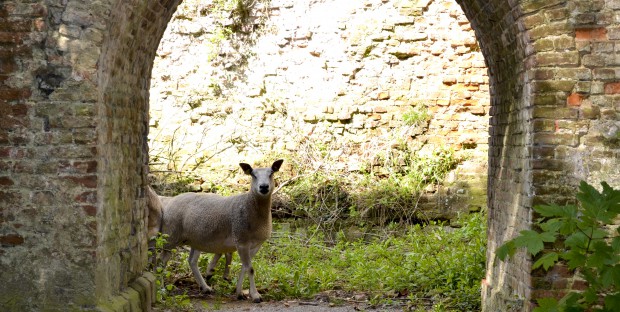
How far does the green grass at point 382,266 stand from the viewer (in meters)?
8.82

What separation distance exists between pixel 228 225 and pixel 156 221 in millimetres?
883

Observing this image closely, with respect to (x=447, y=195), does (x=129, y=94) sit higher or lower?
higher

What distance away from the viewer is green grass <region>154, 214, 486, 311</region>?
882cm

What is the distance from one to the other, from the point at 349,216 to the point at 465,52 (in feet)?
10.5

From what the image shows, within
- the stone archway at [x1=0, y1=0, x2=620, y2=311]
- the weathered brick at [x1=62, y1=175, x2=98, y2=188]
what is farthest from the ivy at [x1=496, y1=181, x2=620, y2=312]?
the weathered brick at [x1=62, y1=175, x2=98, y2=188]

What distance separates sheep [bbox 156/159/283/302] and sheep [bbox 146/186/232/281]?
0.55 ft

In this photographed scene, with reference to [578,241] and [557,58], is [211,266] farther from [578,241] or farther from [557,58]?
[578,241]

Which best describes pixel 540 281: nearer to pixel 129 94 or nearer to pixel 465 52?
pixel 129 94

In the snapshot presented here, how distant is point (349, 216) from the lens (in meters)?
12.3

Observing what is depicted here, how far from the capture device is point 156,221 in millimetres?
9523

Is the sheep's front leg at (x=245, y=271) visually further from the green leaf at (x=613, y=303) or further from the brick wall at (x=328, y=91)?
the green leaf at (x=613, y=303)

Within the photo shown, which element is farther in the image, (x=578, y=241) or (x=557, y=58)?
(x=557, y=58)

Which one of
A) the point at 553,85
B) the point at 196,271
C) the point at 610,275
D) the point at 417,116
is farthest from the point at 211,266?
the point at 610,275

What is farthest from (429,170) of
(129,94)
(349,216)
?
(129,94)
